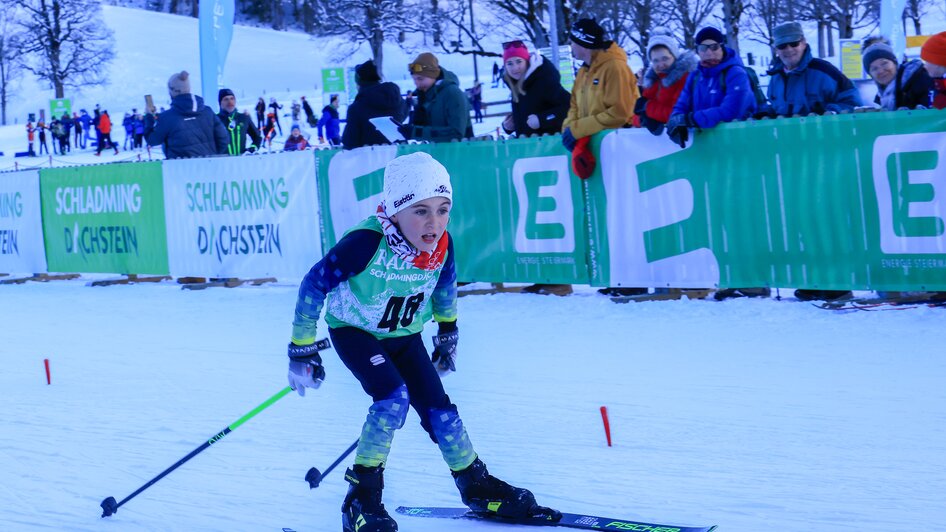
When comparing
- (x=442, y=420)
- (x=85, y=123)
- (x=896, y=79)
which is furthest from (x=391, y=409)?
(x=85, y=123)

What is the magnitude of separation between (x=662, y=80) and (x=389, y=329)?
5267mm

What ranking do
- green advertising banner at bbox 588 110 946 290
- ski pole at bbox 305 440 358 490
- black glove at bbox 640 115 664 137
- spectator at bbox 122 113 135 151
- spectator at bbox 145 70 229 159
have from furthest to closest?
spectator at bbox 122 113 135 151 → spectator at bbox 145 70 229 159 → black glove at bbox 640 115 664 137 → green advertising banner at bbox 588 110 946 290 → ski pole at bbox 305 440 358 490

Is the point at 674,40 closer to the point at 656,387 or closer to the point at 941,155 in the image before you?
the point at 941,155

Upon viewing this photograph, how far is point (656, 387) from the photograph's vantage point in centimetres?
619

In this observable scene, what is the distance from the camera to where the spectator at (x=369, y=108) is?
10.7 meters

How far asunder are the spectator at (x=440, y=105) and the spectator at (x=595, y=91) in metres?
1.49

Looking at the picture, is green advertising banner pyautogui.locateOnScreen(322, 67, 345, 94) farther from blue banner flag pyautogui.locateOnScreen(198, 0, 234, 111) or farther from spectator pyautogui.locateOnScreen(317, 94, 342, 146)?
blue banner flag pyautogui.locateOnScreen(198, 0, 234, 111)

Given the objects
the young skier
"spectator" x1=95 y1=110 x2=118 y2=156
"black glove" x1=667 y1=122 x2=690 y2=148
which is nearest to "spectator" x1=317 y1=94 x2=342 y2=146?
"spectator" x1=95 y1=110 x2=118 y2=156

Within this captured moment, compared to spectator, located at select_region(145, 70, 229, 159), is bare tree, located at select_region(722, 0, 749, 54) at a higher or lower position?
higher

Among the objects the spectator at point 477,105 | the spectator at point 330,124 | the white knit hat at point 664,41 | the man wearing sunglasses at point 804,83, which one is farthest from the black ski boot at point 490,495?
the spectator at point 477,105

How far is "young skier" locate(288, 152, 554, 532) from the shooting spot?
3936mm

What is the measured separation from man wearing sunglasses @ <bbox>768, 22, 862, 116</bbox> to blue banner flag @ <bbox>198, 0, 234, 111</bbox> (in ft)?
34.5

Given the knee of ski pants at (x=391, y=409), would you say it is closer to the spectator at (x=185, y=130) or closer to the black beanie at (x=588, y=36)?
the black beanie at (x=588, y=36)

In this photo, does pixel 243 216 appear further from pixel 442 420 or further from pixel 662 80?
pixel 442 420
